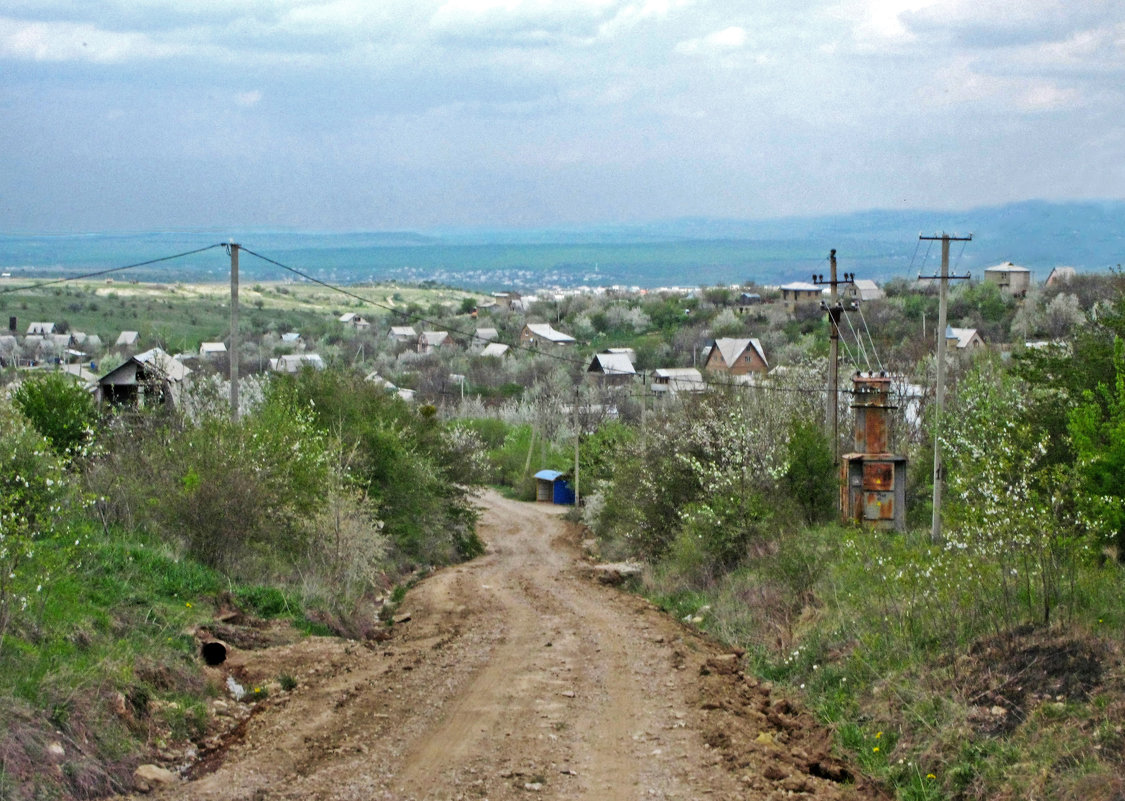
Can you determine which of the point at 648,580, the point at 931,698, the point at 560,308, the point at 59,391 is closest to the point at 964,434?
the point at 648,580

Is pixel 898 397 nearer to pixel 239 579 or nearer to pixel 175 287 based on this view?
pixel 239 579

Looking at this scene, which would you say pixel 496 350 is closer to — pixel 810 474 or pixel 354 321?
pixel 354 321

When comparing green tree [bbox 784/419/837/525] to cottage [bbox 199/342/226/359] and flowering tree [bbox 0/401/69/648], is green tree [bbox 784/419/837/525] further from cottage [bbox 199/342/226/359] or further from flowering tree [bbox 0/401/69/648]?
cottage [bbox 199/342/226/359]

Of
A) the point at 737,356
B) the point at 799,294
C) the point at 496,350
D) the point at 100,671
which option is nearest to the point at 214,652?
the point at 100,671

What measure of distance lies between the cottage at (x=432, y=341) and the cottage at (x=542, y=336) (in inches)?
292

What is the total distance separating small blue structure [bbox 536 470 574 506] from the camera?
187 ft

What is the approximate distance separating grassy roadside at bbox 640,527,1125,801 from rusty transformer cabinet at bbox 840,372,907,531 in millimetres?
7847

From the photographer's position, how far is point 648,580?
25.3m

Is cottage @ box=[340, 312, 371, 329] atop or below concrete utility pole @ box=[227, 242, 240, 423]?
below

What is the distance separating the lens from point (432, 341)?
113 meters

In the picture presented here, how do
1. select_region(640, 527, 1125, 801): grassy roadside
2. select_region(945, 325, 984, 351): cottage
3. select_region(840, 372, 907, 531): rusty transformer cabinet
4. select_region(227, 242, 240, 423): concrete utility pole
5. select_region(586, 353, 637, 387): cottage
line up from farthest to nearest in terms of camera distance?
select_region(586, 353, 637, 387): cottage < select_region(945, 325, 984, 351): cottage < select_region(840, 372, 907, 531): rusty transformer cabinet < select_region(227, 242, 240, 423): concrete utility pole < select_region(640, 527, 1125, 801): grassy roadside

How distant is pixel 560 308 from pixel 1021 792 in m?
132

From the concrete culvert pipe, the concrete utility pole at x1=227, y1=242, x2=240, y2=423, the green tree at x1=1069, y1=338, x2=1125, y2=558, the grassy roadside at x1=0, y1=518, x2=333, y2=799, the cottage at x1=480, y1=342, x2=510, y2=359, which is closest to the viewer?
the grassy roadside at x1=0, y1=518, x2=333, y2=799

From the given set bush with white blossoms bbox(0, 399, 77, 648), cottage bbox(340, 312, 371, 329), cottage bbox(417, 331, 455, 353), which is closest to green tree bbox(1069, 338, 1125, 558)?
bush with white blossoms bbox(0, 399, 77, 648)
